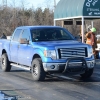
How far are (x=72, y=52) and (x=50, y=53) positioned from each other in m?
0.73

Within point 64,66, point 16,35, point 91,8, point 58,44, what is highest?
point 91,8

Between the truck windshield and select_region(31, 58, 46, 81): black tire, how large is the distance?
1.02 meters

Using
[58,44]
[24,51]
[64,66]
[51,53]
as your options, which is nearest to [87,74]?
[64,66]

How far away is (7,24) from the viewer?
5509 cm

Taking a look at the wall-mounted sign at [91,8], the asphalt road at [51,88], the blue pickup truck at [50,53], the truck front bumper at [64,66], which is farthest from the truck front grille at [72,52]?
the wall-mounted sign at [91,8]

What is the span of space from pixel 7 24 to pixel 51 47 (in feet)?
143

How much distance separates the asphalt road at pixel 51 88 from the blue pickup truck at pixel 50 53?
0.38 m

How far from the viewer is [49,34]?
531 inches

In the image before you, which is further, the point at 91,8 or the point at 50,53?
the point at 91,8

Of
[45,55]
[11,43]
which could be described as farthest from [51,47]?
[11,43]

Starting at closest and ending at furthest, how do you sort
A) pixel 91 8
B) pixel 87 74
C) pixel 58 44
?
1. pixel 58 44
2. pixel 87 74
3. pixel 91 8

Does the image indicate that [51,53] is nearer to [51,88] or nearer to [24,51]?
[51,88]

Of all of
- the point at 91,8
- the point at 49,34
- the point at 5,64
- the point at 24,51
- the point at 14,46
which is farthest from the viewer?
the point at 91,8

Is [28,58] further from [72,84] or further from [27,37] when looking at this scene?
[72,84]
